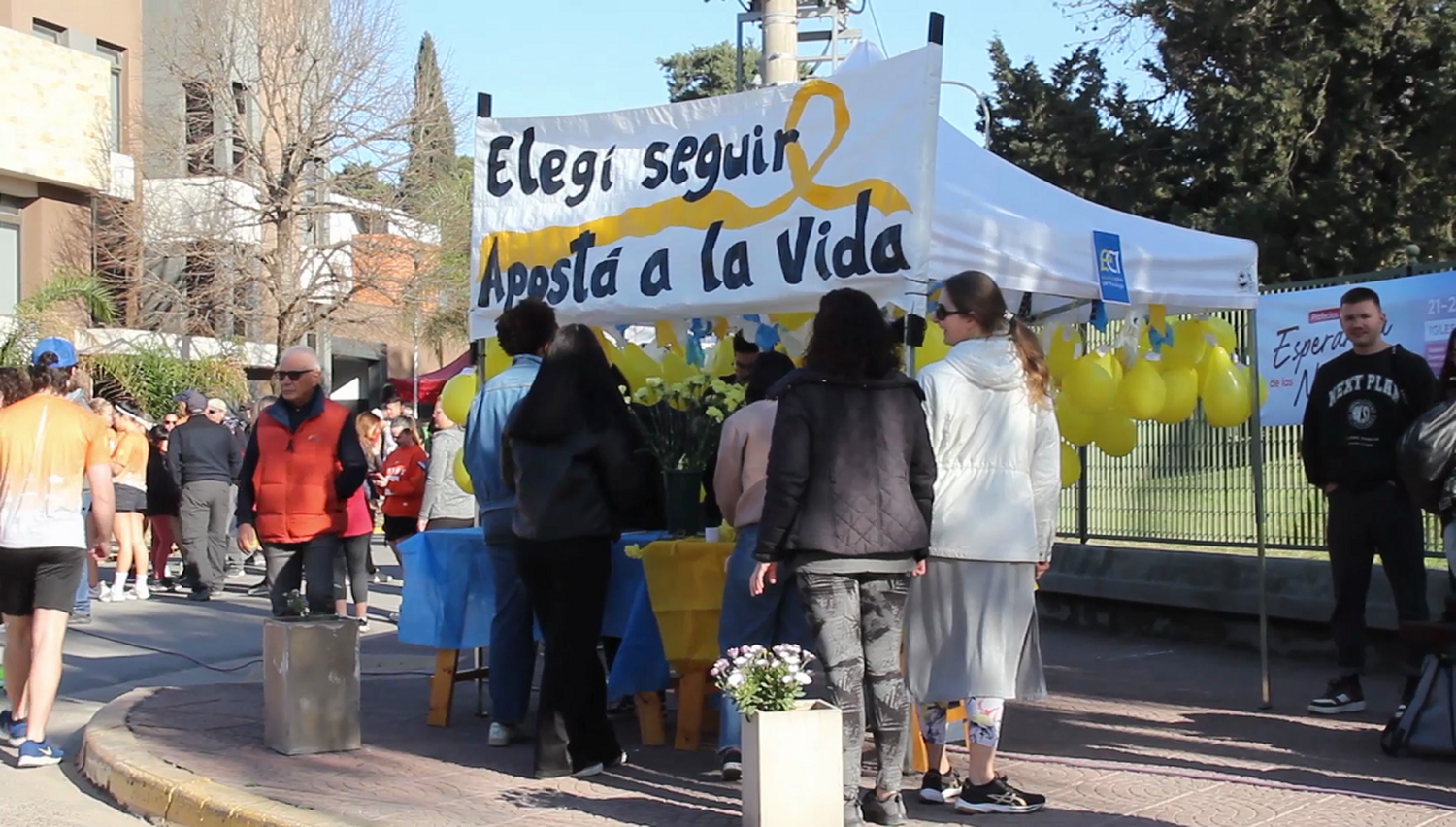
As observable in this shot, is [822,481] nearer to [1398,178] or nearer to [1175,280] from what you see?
[1175,280]

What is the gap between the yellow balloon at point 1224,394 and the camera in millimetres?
8266

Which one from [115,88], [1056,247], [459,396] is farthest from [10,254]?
[1056,247]

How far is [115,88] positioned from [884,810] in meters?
28.6

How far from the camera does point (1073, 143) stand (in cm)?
3078

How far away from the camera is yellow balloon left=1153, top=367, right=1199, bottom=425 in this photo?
8227mm

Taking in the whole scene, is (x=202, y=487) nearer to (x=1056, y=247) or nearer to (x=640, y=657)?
(x=640, y=657)

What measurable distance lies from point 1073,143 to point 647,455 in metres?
25.2

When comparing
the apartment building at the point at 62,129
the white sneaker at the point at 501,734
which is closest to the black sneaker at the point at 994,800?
the white sneaker at the point at 501,734

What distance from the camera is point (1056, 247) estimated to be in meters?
7.15

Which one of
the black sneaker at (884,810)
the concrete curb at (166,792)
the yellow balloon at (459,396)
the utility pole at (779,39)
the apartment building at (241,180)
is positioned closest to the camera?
the black sneaker at (884,810)

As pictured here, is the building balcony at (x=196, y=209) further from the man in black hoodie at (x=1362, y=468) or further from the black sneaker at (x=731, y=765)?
the black sneaker at (x=731, y=765)

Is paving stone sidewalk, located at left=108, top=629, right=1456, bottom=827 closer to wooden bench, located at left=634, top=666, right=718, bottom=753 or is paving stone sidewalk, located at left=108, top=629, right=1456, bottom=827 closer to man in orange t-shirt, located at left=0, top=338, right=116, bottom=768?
wooden bench, located at left=634, top=666, right=718, bottom=753

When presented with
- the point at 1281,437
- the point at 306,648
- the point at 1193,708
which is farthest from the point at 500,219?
the point at 1281,437

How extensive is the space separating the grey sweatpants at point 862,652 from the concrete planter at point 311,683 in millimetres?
2621
